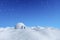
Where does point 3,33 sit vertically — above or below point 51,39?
above

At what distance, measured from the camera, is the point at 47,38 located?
226 centimetres

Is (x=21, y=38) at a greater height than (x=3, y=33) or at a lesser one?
lesser

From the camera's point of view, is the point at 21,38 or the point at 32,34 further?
the point at 32,34

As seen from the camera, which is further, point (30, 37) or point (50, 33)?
point (50, 33)

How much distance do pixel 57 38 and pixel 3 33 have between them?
116cm

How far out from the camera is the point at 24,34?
226 centimetres

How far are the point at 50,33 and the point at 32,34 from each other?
406 millimetres

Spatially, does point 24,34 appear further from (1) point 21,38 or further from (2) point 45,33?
(2) point 45,33

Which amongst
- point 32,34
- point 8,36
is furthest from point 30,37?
point 8,36

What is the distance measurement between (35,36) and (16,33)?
409mm

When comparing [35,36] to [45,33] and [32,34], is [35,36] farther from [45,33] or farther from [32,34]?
[45,33]

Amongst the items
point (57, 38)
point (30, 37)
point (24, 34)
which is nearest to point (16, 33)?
point (24, 34)

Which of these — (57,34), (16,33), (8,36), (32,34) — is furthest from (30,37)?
(57,34)

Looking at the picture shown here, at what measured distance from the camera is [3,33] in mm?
2328
